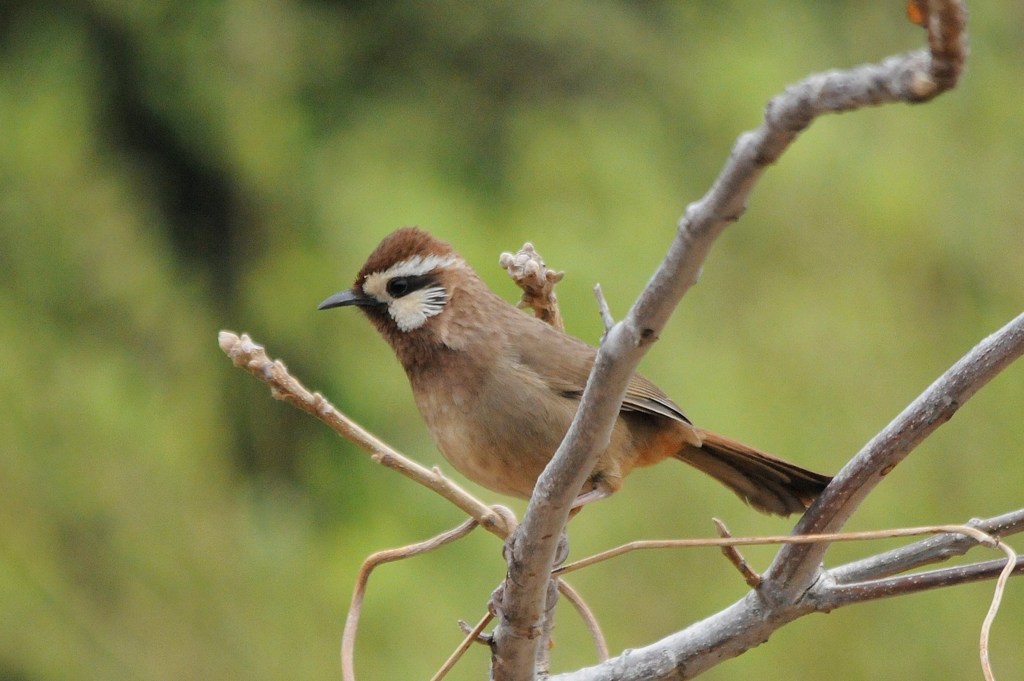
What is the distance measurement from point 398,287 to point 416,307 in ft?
0.23

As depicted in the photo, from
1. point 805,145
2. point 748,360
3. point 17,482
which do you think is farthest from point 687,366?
point 17,482

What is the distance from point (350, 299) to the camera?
9.23 feet

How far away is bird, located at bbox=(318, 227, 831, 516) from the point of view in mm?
2600

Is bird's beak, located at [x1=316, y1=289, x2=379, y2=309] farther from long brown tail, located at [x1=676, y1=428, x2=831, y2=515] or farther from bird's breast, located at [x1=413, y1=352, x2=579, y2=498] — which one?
long brown tail, located at [x1=676, y1=428, x2=831, y2=515]

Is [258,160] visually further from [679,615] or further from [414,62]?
[679,615]

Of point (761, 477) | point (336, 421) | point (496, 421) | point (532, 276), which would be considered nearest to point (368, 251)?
point (496, 421)

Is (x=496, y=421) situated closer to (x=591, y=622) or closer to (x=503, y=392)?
(x=503, y=392)

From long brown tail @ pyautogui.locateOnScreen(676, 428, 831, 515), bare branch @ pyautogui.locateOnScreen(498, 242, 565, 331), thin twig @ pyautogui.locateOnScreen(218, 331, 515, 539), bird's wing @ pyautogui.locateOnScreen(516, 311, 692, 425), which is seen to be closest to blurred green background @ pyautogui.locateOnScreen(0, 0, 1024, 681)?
long brown tail @ pyautogui.locateOnScreen(676, 428, 831, 515)

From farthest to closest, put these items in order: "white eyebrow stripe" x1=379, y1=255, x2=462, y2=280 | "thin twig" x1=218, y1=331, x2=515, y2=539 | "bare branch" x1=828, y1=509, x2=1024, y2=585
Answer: "white eyebrow stripe" x1=379, y1=255, x2=462, y2=280 < "bare branch" x1=828, y1=509, x2=1024, y2=585 < "thin twig" x1=218, y1=331, x2=515, y2=539

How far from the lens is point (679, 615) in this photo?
4.38 meters

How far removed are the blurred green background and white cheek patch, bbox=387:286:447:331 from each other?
179 centimetres

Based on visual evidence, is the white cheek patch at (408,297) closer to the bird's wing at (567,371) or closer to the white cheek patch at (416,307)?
the white cheek patch at (416,307)

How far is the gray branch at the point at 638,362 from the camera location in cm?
92

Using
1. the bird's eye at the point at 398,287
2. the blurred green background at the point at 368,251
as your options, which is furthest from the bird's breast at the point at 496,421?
the blurred green background at the point at 368,251
